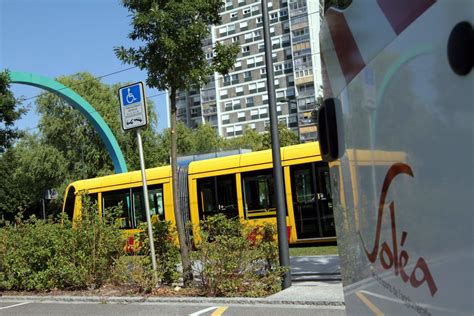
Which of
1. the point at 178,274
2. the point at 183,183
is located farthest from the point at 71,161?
the point at 178,274

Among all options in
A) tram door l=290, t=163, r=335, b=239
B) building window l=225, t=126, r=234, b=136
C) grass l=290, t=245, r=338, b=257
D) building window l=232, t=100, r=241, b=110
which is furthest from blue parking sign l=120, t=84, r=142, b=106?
building window l=225, t=126, r=234, b=136

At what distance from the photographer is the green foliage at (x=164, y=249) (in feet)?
29.3

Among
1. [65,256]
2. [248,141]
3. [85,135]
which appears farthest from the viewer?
[248,141]

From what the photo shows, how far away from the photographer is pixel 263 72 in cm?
8975

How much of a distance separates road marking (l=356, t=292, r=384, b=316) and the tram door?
1088cm

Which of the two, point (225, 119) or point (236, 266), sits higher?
point (225, 119)

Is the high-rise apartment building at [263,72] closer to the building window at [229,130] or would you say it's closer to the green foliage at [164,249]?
the building window at [229,130]

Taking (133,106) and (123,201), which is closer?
(133,106)

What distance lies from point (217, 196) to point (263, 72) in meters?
76.4

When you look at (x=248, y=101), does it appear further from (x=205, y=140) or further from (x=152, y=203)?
(x=152, y=203)

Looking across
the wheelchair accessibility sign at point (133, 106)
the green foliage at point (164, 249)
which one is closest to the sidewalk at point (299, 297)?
the green foliage at point (164, 249)

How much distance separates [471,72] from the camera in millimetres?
1300

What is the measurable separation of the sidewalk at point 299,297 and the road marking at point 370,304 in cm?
453

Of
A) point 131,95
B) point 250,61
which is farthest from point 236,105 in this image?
point 131,95
